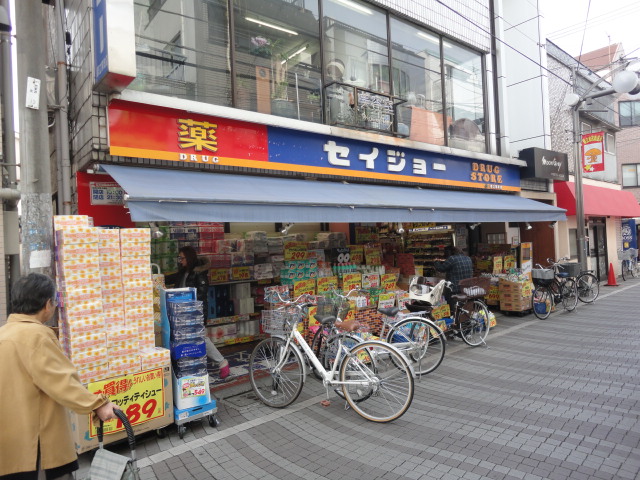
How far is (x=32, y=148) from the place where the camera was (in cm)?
370

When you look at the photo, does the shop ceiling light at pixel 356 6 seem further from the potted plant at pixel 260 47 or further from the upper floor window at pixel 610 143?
the upper floor window at pixel 610 143

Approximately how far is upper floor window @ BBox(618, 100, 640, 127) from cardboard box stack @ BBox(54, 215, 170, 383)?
3272 cm

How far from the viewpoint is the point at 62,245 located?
12.8 feet

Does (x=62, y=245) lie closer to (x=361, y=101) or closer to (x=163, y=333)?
(x=163, y=333)

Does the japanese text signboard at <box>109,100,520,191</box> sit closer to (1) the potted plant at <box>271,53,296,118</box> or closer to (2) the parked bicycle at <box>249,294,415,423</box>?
(1) the potted plant at <box>271,53,296,118</box>

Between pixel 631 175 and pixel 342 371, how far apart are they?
30126mm

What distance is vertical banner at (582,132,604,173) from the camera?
14.1 m

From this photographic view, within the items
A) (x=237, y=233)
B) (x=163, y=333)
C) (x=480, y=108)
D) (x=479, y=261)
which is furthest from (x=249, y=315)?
(x=480, y=108)

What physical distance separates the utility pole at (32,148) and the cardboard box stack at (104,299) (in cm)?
24

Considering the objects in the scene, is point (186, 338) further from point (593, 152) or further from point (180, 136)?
point (593, 152)

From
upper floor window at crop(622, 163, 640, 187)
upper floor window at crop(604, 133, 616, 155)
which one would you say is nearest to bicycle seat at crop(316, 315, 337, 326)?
upper floor window at crop(604, 133, 616, 155)

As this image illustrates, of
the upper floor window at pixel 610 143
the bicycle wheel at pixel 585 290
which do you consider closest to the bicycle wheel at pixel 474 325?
the bicycle wheel at pixel 585 290

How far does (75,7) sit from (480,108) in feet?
34.1

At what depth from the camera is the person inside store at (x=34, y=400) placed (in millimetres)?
2352
